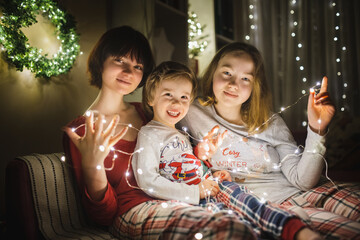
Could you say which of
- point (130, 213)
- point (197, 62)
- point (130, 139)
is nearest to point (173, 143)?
point (130, 139)

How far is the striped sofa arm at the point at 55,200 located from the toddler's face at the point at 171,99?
44cm

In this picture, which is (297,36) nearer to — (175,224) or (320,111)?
(320,111)

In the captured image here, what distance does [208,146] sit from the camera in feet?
4.19

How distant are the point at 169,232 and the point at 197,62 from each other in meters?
1.77

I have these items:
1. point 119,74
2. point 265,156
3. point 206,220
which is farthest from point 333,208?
point 119,74

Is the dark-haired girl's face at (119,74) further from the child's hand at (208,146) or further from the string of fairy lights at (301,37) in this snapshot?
the string of fairy lights at (301,37)

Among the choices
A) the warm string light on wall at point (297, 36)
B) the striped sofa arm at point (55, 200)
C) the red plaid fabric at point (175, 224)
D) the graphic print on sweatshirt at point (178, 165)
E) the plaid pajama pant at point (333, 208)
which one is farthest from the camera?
the warm string light on wall at point (297, 36)

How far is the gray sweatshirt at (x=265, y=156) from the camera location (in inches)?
48.9

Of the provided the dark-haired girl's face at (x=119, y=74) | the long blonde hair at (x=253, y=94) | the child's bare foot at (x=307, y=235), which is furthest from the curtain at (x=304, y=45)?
the child's bare foot at (x=307, y=235)

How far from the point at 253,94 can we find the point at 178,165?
0.57 metres

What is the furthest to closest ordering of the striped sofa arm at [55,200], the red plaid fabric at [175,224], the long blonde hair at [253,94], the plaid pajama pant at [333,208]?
the long blonde hair at [253,94]
the striped sofa arm at [55,200]
the plaid pajama pant at [333,208]
the red plaid fabric at [175,224]

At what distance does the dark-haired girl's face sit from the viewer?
1.26 metres

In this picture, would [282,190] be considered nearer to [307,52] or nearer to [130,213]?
[130,213]

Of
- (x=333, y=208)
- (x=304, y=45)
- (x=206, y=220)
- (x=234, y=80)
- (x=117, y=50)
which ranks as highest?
(x=304, y=45)
